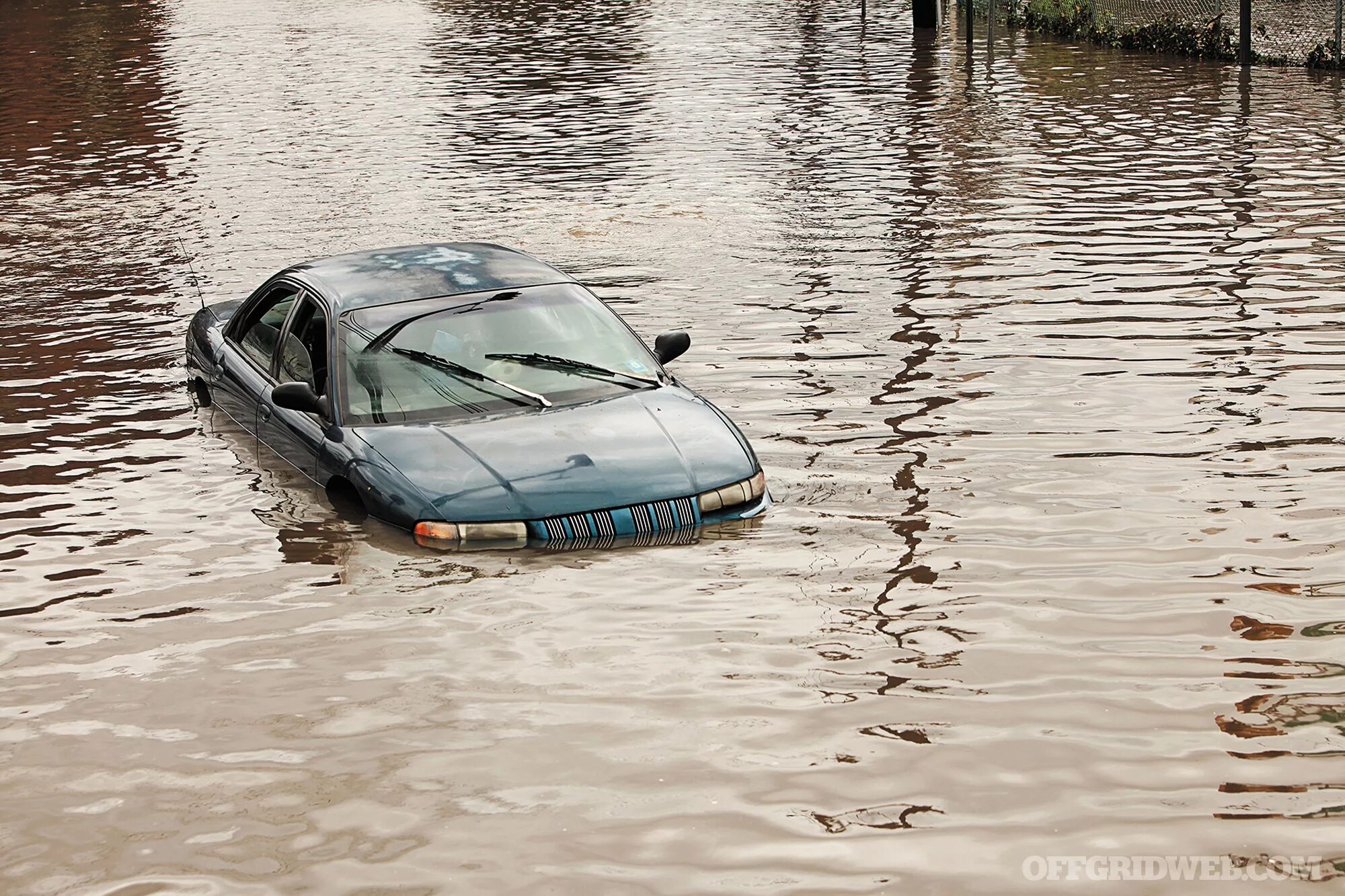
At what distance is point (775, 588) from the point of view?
708 cm

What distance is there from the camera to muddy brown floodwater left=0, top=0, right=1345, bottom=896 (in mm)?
5121

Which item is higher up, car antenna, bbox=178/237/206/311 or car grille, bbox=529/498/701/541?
car grille, bbox=529/498/701/541

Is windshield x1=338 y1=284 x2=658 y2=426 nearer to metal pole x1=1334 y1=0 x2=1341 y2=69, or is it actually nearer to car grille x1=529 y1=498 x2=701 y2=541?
car grille x1=529 y1=498 x2=701 y2=541

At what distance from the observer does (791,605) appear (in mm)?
6871

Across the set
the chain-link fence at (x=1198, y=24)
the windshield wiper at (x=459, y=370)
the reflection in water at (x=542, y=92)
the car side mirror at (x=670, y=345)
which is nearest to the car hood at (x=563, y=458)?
the windshield wiper at (x=459, y=370)

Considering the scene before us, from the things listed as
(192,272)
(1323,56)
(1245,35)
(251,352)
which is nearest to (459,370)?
(251,352)

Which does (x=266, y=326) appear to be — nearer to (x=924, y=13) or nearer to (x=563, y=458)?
(x=563, y=458)

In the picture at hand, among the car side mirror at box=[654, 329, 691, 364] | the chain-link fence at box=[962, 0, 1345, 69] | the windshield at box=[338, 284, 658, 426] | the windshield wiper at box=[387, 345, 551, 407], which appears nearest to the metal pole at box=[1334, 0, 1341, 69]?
the chain-link fence at box=[962, 0, 1345, 69]

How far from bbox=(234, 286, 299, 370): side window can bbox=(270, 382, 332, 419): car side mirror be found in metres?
1.11

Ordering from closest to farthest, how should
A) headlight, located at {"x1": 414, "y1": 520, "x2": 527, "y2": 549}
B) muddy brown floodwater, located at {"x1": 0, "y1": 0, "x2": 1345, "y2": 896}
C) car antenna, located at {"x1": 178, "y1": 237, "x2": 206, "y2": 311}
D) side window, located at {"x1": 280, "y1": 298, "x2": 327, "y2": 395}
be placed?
1. muddy brown floodwater, located at {"x1": 0, "y1": 0, "x2": 1345, "y2": 896}
2. headlight, located at {"x1": 414, "y1": 520, "x2": 527, "y2": 549}
3. side window, located at {"x1": 280, "y1": 298, "x2": 327, "y2": 395}
4. car antenna, located at {"x1": 178, "y1": 237, "x2": 206, "y2": 311}

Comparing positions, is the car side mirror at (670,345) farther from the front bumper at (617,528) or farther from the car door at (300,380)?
the car door at (300,380)

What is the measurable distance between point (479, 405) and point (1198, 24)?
2485 cm

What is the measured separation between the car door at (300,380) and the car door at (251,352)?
12 cm

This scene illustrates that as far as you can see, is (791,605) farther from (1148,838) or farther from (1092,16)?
(1092,16)
